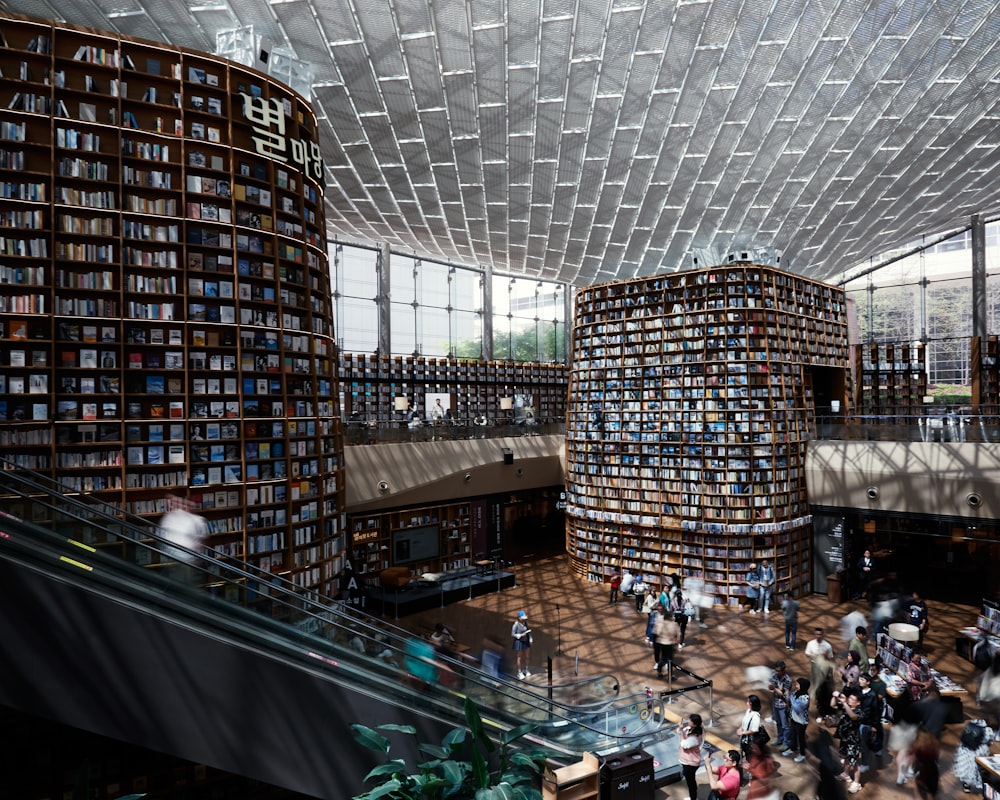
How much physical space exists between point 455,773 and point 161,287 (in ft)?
17.5

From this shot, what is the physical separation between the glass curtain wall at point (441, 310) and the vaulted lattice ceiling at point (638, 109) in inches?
146

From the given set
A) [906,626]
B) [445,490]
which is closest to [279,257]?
[445,490]

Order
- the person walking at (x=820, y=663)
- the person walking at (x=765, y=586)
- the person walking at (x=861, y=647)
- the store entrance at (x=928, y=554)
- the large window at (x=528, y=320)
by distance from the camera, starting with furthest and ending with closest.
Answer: the large window at (x=528, y=320), the store entrance at (x=928, y=554), the person walking at (x=765, y=586), the person walking at (x=861, y=647), the person walking at (x=820, y=663)

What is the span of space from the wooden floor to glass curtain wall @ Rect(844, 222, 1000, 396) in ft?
50.3

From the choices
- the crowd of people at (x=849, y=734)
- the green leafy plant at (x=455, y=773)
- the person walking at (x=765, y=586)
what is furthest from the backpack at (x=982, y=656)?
the green leafy plant at (x=455, y=773)

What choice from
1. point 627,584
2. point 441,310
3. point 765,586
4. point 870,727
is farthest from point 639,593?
point 441,310

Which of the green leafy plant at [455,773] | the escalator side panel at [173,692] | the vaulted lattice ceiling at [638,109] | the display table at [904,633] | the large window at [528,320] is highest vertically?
the vaulted lattice ceiling at [638,109]

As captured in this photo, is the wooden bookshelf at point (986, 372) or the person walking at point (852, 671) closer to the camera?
the person walking at point (852, 671)

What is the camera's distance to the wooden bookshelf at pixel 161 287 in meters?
5.99

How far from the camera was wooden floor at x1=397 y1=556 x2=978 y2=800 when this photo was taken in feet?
21.4

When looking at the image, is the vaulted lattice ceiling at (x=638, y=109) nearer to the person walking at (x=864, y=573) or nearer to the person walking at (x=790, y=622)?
the person walking at (x=864, y=573)

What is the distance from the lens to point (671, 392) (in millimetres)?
13062

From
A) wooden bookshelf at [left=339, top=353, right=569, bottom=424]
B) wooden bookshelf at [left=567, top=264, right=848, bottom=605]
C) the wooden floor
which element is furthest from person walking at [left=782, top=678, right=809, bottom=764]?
wooden bookshelf at [left=339, top=353, right=569, bottom=424]

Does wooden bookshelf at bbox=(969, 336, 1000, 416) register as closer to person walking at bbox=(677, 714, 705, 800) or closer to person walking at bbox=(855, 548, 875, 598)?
person walking at bbox=(855, 548, 875, 598)
